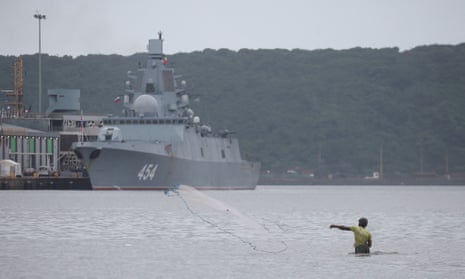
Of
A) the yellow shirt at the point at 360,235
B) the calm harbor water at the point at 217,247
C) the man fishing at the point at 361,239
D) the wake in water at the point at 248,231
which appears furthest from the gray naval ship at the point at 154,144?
the yellow shirt at the point at 360,235

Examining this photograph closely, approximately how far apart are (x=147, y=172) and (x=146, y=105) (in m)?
9.15

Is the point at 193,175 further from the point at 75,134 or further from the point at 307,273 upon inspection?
the point at 307,273

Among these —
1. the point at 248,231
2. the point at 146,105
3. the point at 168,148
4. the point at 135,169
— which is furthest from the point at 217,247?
the point at 146,105

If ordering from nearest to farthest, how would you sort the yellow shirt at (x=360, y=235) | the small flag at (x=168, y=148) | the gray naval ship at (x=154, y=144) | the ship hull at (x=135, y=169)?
the yellow shirt at (x=360, y=235), the ship hull at (x=135, y=169), the gray naval ship at (x=154, y=144), the small flag at (x=168, y=148)

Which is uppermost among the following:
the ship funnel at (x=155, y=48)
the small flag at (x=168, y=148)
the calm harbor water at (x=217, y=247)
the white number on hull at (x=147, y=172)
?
the ship funnel at (x=155, y=48)

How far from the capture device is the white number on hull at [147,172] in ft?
389

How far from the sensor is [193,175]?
4970 inches

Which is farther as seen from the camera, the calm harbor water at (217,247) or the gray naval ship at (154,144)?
the gray naval ship at (154,144)

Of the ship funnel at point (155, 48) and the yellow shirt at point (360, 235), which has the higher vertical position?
the ship funnel at point (155, 48)

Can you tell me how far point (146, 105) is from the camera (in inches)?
4872

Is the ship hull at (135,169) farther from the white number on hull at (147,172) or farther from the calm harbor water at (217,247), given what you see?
the calm harbor water at (217,247)

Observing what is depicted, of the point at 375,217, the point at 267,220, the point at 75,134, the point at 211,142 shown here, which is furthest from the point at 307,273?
the point at 75,134

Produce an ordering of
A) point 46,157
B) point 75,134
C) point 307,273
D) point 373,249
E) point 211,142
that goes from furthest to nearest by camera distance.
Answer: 1. point 75,134
2. point 46,157
3. point 211,142
4. point 373,249
5. point 307,273

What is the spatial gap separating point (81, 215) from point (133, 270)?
32890mm
